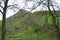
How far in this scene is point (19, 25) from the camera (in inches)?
1964

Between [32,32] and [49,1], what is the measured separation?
20639 millimetres

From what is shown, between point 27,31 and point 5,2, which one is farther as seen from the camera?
point 27,31

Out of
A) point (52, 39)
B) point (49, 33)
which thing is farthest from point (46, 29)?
point (52, 39)

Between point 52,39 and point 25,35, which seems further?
point 25,35

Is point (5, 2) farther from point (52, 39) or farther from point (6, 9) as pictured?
point (52, 39)

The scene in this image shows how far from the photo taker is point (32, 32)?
4409cm

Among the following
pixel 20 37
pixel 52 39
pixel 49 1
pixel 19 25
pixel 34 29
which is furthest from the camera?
pixel 19 25

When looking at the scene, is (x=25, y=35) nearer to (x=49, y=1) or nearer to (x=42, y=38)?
(x=42, y=38)

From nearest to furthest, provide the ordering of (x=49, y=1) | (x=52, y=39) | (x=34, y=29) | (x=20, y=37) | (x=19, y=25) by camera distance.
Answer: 1. (x=49, y=1)
2. (x=52, y=39)
3. (x=20, y=37)
4. (x=34, y=29)
5. (x=19, y=25)

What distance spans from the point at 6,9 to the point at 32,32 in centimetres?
2062

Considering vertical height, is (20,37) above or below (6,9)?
below

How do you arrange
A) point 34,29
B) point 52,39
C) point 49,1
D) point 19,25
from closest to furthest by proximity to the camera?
point 49,1
point 52,39
point 34,29
point 19,25

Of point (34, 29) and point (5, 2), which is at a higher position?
point (5, 2)

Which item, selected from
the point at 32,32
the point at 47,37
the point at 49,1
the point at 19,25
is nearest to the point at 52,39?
the point at 47,37
